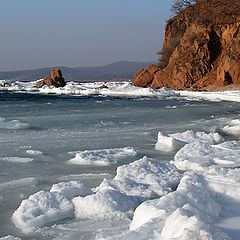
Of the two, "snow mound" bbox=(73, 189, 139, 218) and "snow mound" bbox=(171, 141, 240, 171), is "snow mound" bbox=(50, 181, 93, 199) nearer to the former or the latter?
"snow mound" bbox=(73, 189, 139, 218)

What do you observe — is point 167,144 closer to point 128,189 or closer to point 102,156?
point 102,156

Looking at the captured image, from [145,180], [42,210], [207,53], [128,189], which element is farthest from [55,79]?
[42,210]

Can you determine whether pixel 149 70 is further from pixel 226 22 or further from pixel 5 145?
pixel 5 145

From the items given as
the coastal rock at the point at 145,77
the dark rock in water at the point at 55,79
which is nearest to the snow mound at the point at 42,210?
the coastal rock at the point at 145,77

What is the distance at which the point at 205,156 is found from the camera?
473 inches

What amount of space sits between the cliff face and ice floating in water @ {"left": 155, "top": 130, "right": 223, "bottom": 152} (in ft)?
129

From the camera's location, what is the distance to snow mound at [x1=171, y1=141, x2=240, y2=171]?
10.9m

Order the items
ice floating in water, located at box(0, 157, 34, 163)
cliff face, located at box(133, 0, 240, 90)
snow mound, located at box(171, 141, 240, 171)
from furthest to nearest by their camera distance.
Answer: cliff face, located at box(133, 0, 240, 90) < ice floating in water, located at box(0, 157, 34, 163) < snow mound, located at box(171, 141, 240, 171)

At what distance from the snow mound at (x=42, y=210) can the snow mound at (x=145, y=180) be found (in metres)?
0.97

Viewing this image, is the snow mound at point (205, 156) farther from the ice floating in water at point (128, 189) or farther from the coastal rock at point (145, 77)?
the coastal rock at point (145, 77)

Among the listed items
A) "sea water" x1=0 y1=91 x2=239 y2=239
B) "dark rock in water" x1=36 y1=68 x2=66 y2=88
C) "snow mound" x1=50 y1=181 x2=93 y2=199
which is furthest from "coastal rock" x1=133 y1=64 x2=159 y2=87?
"snow mound" x1=50 y1=181 x2=93 y2=199

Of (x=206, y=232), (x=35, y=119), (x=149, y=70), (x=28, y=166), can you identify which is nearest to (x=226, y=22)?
(x=149, y=70)

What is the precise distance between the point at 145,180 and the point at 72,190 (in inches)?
65.9

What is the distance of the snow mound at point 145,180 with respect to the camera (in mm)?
8352
